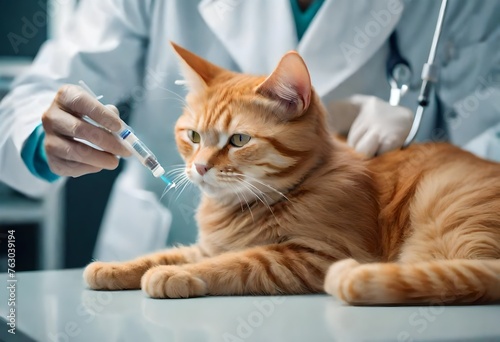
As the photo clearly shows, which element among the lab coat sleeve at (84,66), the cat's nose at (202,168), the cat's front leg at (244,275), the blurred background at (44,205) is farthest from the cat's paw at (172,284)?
the blurred background at (44,205)

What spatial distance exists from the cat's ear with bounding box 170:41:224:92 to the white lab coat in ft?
0.76

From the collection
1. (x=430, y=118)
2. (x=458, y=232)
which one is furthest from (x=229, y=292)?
(x=430, y=118)

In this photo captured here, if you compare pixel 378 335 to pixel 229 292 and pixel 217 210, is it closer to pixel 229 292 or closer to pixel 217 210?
pixel 229 292

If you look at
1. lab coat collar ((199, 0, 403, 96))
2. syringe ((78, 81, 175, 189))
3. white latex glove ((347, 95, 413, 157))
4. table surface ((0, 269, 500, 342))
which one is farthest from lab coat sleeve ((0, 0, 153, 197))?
white latex glove ((347, 95, 413, 157))

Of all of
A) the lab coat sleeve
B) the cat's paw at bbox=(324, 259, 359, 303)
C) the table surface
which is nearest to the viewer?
the table surface

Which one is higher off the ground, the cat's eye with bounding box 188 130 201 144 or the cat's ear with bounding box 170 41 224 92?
the cat's ear with bounding box 170 41 224 92

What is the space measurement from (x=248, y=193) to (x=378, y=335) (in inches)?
13.7

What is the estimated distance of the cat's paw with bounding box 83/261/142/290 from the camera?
2.93 feet

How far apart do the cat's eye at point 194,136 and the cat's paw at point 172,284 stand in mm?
217

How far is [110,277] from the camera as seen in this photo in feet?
2.94

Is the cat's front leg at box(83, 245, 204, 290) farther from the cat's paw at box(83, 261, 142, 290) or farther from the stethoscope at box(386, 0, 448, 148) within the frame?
the stethoscope at box(386, 0, 448, 148)

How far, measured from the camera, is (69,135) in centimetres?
97

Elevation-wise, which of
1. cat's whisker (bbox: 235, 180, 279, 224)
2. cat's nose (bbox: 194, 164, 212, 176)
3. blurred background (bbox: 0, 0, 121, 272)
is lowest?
blurred background (bbox: 0, 0, 121, 272)

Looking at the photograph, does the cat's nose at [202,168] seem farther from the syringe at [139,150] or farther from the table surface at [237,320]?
the table surface at [237,320]
